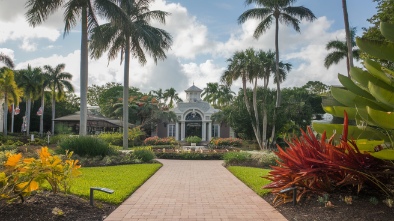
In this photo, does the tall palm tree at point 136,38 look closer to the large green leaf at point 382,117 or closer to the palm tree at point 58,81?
the large green leaf at point 382,117

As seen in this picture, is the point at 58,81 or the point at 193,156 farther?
the point at 58,81

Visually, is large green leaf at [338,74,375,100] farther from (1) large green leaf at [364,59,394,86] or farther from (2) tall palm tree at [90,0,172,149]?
(2) tall palm tree at [90,0,172,149]

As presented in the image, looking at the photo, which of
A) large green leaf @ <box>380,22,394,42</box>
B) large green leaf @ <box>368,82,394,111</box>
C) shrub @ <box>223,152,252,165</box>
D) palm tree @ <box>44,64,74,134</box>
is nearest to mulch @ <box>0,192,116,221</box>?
large green leaf @ <box>368,82,394,111</box>

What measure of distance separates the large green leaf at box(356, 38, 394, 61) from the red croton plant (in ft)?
3.11

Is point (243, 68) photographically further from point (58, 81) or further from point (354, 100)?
point (58, 81)

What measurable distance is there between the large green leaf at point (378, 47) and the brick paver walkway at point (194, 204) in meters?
2.83

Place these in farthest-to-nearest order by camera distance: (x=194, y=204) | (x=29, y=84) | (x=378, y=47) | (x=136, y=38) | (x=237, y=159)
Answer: (x=29, y=84), (x=136, y=38), (x=237, y=159), (x=194, y=204), (x=378, y=47)

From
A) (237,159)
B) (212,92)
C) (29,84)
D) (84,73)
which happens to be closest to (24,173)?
(237,159)

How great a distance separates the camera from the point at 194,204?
6711 mm

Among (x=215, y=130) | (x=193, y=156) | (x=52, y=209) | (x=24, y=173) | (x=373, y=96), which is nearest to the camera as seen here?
(x=24, y=173)

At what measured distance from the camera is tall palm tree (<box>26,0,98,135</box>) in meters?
16.1

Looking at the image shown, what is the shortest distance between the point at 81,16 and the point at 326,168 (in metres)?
14.6

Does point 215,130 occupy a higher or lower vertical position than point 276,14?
lower

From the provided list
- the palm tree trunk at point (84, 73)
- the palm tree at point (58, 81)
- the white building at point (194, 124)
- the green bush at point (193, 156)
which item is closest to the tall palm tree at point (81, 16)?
the palm tree trunk at point (84, 73)
